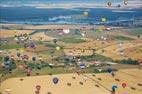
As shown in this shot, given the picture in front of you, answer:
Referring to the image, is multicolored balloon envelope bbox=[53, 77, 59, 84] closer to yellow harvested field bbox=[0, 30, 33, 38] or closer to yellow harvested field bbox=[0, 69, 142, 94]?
yellow harvested field bbox=[0, 69, 142, 94]

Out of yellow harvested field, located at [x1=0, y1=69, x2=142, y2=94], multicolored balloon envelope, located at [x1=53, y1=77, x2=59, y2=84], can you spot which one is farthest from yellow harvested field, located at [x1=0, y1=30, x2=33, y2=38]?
multicolored balloon envelope, located at [x1=53, y1=77, x2=59, y2=84]

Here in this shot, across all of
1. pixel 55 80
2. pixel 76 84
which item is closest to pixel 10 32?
pixel 55 80

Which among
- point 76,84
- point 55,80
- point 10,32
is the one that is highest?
point 55,80

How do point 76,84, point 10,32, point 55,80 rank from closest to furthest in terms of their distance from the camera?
point 76,84
point 55,80
point 10,32

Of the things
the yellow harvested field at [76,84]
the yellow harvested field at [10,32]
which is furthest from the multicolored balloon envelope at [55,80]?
the yellow harvested field at [10,32]

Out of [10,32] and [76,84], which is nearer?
[76,84]

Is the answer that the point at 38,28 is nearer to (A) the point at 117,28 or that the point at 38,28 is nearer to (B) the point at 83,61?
(A) the point at 117,28

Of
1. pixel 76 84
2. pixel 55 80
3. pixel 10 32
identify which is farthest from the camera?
pixel 10 32

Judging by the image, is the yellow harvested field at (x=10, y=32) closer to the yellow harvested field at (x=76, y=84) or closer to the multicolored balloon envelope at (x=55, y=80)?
the yellow harvested field at (x=76, y=84)

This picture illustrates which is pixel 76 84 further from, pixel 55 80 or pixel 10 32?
pixel 10 32

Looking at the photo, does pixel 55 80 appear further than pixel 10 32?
No

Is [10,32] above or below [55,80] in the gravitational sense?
below

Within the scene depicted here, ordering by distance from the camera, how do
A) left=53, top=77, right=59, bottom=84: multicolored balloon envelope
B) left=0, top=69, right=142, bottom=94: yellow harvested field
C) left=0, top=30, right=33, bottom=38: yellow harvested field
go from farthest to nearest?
left=0, top=30, right=33, bottom=38: yellow harvested field
left=53, top=77, right=59, bottom=84: multicolored balloon envelope
left=0, top=69, right=142, bottom=94: yellow harvested field
